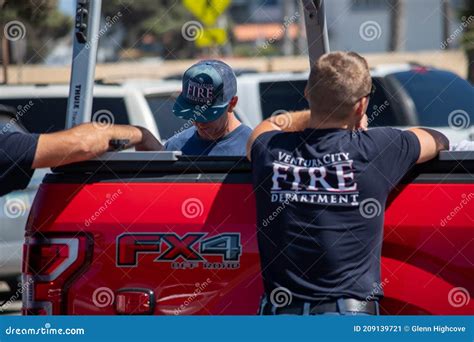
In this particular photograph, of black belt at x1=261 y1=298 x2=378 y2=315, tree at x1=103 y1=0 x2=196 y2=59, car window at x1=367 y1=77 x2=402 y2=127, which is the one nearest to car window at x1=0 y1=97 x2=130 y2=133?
car window at x1=367 y1=77 x2=402 y2=127

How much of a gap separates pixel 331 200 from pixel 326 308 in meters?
0.36

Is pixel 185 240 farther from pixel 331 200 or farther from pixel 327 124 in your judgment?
pixel 327 124

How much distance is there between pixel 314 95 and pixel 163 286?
86cm

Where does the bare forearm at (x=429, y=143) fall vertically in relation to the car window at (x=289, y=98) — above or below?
above

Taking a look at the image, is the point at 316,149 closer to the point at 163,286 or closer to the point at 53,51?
the point at 163,286

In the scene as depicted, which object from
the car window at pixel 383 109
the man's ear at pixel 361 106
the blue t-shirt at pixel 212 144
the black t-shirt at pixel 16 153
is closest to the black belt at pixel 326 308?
the man's ear at pixel 361 106

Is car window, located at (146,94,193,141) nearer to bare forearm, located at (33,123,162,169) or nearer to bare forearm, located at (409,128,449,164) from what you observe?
bare forearm, located at (33,123,162,169)

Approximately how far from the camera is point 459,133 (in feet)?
37.7

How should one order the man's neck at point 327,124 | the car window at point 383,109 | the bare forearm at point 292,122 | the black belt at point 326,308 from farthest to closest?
the car window at point 383,109
the bare forearm at point 292,122
the man's neck at point 327,124
the black belt at point 326,308

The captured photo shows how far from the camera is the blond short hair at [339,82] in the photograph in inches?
141

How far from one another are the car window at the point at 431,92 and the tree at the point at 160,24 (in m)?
48.4

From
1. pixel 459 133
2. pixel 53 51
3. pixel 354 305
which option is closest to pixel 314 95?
pixel 354 305

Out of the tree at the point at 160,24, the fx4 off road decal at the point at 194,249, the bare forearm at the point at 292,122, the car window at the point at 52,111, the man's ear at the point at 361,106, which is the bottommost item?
the fx4 off road decal at the point at 194,249

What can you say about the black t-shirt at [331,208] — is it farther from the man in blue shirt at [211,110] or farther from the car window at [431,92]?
the car window at [431,92]
